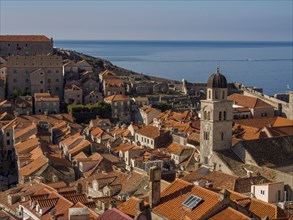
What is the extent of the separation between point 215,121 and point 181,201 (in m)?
21.6

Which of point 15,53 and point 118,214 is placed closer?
point 118,214

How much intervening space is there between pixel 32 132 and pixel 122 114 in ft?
61.5

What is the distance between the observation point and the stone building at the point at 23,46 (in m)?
93.4

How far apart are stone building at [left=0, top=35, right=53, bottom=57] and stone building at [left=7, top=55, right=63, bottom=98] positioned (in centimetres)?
1724

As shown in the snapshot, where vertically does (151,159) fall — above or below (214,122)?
below

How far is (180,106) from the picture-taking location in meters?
74.8

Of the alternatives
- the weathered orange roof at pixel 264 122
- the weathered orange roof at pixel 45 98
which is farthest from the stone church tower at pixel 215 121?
the weathered orange roof at pixel 45 98

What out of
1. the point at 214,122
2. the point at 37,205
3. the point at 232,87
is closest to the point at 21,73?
the point at 232,87

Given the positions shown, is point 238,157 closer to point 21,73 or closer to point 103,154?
point 103,154

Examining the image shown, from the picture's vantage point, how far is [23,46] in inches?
3701

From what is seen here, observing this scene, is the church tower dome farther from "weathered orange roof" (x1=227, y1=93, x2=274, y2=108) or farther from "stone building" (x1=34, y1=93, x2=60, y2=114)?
"stone building" (x1=34, y1=93, x2=60, y2=114)

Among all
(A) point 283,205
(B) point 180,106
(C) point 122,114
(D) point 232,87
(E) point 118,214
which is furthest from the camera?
(D) point 232,87

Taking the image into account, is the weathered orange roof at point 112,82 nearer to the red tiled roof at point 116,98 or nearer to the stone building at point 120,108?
the red tiled roof at point 116,98

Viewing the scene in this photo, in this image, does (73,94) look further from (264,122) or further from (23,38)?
(264,122)
